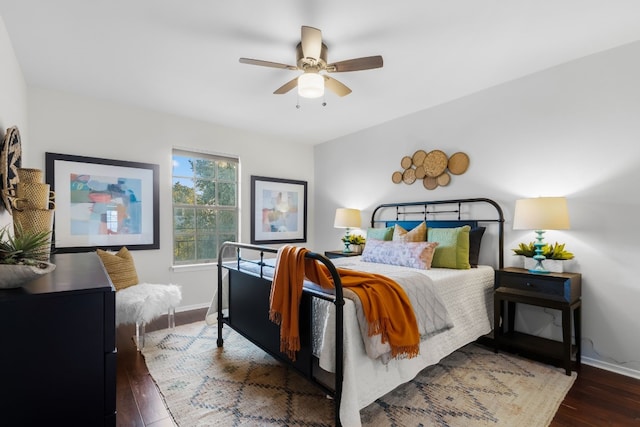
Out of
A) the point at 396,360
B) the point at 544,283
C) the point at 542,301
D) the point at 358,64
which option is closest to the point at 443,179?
the point at 544,283

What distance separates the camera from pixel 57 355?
3.24ft

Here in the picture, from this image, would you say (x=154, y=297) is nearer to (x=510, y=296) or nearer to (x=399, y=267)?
(x=399, y=267)

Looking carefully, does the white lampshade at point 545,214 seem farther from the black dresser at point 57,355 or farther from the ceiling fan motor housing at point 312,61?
the black dresser at point 57,355

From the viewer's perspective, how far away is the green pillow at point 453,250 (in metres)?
3.05

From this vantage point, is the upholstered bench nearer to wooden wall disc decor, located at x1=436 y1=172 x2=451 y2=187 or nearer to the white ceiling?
the white ceiling

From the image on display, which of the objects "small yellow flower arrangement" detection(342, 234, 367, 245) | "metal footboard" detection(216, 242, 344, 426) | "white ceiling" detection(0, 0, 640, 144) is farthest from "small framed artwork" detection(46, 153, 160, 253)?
"small yellow flower arrangement" detection(342, 234, 367, 245)

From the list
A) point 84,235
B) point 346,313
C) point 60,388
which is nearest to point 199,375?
point 346,313

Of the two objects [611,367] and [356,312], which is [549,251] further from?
[356,312]

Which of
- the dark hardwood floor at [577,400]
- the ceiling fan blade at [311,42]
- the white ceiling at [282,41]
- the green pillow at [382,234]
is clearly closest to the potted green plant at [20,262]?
the dark hardwood floor at [577,400]

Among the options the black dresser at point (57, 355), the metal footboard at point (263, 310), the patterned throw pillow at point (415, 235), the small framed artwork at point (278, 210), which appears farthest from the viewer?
the small framed artwork at point (278, 210)

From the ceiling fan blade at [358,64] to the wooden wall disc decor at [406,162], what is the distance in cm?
198

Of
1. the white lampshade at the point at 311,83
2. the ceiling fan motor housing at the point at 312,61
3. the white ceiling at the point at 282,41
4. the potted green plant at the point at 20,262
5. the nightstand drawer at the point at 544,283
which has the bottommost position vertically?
the nightstand drawer at the point at 544,283

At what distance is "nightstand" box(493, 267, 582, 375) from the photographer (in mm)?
2518

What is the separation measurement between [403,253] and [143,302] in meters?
2.48
